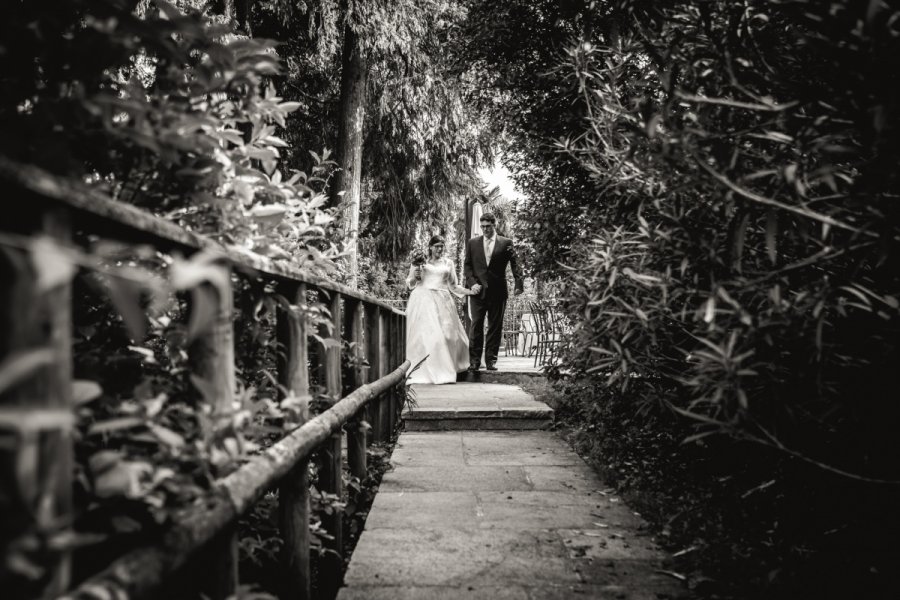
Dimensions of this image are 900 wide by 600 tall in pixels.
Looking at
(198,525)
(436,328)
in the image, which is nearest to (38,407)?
(198,525)

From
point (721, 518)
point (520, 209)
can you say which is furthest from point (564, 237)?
point (721, 518)

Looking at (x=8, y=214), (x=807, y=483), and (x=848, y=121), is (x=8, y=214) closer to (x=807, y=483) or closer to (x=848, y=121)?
(x=848, y=121)

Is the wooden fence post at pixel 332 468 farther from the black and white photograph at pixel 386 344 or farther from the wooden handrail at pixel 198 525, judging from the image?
the wooden handrail at pixel 198 525

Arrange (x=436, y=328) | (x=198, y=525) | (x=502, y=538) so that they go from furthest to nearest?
(x=436, y=328)
(x=502, y=538)
(x=198, y=525)

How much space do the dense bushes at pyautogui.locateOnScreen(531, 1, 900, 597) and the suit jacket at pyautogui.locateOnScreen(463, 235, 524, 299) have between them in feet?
19.1

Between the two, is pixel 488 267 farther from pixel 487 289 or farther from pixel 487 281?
pixel 487 289

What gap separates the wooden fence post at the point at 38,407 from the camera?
27.0 inches

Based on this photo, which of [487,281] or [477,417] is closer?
[477,417]

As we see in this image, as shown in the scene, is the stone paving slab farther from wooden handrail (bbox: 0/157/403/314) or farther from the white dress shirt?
the white dress shirt

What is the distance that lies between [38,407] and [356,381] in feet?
9.24

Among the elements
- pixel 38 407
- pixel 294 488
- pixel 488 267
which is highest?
pixel 488 267

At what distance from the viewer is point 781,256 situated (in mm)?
2471

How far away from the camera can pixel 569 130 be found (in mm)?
5910

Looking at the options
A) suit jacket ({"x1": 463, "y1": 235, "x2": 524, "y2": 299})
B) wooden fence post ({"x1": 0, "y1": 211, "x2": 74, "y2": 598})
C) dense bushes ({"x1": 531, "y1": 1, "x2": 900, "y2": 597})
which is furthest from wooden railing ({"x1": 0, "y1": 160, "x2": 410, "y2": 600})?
suit jacket ({"x1": 463, "y1": 235, "x2": 524, "y2": 299})
